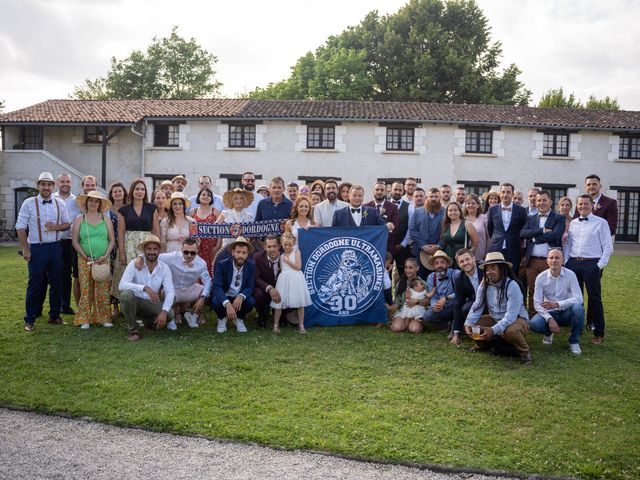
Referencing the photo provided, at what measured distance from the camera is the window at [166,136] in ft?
86.2

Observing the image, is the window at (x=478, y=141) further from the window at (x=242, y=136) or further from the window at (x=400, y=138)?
the window at (x=242, y=136)

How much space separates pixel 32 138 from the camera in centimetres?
2678

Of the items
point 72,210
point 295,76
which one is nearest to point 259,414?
point 72,210

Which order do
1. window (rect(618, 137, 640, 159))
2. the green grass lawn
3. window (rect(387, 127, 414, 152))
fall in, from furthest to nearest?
window (rect(618, 137, 640, 159))
window (rect(387, 127, 414, 152))
the green grass lawn

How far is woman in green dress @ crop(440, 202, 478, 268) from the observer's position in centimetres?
822

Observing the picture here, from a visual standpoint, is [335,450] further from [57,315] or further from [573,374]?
[57,315]

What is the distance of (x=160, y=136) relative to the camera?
26.4m

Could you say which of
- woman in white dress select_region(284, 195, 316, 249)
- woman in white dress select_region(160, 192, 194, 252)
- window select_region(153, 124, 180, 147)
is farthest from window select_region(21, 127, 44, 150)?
woman in white dress select_region(284, 195, 316, 249)

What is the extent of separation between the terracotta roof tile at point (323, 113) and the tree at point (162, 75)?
19.7m

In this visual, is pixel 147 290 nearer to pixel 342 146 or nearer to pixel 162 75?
pixel 342 146

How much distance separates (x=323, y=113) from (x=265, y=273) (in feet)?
60.0

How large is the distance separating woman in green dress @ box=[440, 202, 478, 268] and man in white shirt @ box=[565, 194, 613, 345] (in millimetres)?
1426

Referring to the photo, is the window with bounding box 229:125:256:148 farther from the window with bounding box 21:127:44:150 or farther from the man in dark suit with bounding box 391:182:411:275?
the man in dark suit with bounding box 391:182:411:275

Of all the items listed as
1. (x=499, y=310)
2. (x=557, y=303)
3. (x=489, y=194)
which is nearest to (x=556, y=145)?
(x=489, y=194)
